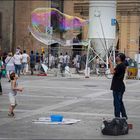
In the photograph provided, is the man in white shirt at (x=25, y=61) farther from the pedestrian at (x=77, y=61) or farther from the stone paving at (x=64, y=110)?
the stone paving at (x=64, y=110)

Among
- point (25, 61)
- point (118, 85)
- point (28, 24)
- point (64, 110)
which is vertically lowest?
point (64, 110)

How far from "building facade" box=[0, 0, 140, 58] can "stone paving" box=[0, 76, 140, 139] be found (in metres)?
24.0

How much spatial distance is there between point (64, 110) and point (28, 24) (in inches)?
1354

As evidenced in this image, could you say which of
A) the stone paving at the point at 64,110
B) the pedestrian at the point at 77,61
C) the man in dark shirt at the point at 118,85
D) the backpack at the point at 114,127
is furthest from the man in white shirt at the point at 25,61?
the backpack at the point at 114,127

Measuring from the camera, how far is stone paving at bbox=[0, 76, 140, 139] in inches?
488

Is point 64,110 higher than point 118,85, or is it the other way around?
point 118,85

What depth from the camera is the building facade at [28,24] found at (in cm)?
5016

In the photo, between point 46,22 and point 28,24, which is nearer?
point 46,22

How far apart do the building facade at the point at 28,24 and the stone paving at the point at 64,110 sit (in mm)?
24046

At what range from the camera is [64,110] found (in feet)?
55.0

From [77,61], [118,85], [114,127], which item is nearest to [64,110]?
[118,85]

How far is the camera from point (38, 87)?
25781 millimetres

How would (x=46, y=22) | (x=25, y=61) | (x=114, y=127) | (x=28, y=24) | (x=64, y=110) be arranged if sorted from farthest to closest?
(x=28, y=24), (x=25, y=61), (x=46, y=22), (x=64, y=110), (x=114, y=127)

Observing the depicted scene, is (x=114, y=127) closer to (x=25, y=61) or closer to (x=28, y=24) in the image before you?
(x=25, y=61)
